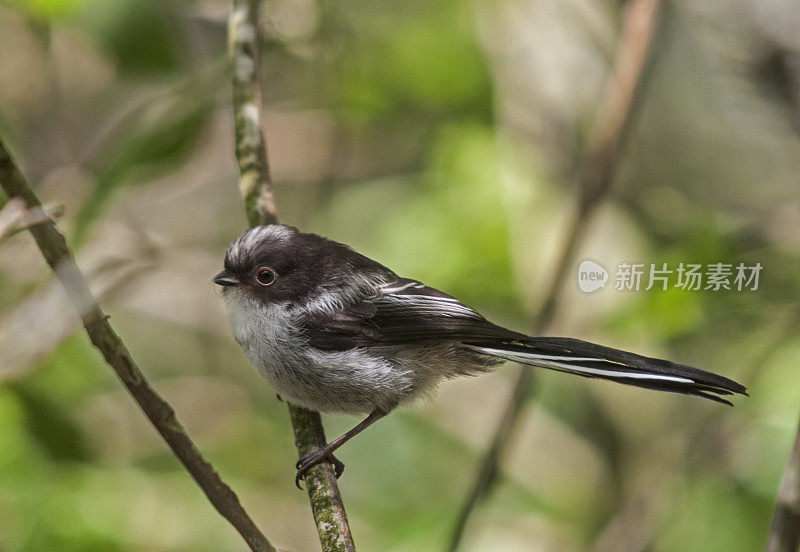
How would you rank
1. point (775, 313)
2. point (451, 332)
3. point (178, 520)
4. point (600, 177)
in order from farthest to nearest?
1. point (178, 520)
2. point (775, 313)
3. point (600, 177)
4. point (451, 332)

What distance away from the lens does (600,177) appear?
329 centimetres

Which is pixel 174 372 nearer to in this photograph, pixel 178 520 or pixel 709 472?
pixel 178 520

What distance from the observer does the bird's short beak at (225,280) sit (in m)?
2.82

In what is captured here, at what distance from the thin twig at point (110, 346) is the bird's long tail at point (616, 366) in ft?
3.34

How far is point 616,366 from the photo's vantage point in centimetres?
227

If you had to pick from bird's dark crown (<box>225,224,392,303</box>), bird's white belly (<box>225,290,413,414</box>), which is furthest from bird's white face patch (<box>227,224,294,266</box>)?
bird's white belly (<box>225,290,413,414</box>)

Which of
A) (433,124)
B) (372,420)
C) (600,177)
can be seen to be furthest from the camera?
(433,124)

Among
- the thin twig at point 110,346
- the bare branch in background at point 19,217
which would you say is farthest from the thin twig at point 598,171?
the bare branch in background at point 19,217

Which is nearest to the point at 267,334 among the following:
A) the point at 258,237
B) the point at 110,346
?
the point at 258,237

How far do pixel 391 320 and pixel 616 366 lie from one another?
84cm

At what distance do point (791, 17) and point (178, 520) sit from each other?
384 cm

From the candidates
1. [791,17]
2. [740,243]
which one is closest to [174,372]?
[740,243]

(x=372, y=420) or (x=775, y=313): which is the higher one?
(x=775, y=313)

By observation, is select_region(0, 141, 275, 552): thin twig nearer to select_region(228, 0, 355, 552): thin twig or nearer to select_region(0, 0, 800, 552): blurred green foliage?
select_region(228, 0, 355, 552): thin twig
